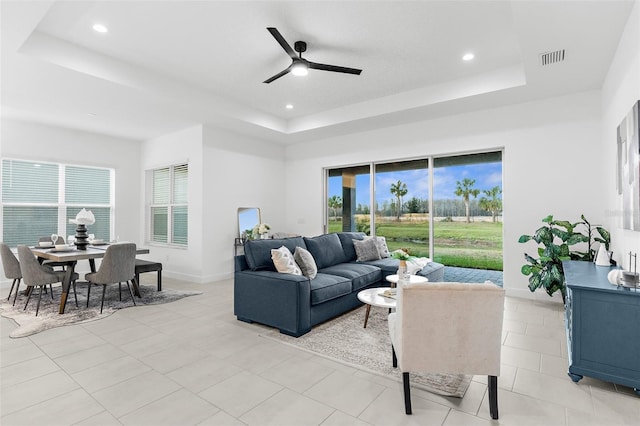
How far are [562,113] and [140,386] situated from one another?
5.76 metres

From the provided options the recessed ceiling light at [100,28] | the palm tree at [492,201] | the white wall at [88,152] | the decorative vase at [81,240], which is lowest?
the decorative vase at [81,240]

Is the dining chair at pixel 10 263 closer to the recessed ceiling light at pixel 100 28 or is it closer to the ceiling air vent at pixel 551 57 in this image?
the recessed ceiling light at pixel 100 28

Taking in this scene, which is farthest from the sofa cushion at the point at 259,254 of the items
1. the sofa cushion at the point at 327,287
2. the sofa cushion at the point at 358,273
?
the sofa cushion at the point at 358,273

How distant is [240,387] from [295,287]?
3.69ft

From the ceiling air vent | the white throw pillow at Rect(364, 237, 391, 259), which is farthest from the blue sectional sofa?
the ceiling air vent

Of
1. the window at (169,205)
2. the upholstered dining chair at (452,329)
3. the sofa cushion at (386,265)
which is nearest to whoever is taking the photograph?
the upholstered dining chair at (452,329)

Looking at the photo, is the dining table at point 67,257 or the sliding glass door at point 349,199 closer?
the dining table at point 67,257

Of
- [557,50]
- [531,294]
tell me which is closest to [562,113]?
[557,50]

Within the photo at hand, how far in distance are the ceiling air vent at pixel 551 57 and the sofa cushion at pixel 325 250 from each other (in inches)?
132

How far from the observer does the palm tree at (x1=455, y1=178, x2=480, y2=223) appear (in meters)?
5.48

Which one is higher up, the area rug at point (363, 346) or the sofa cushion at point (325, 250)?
the sofa cushion at point (325, 250)

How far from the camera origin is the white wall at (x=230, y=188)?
5961mm

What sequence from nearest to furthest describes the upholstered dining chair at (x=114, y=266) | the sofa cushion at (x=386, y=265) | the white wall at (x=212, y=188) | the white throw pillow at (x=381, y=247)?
the upholstered dining chair at (x=114, y=266) → the sofa cushion at (x=386, y=265) → the white throw pillow at (x=381, y=247) → the white wall at (x=212, y=188)

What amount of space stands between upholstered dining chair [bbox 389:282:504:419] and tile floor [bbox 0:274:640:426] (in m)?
0.28
